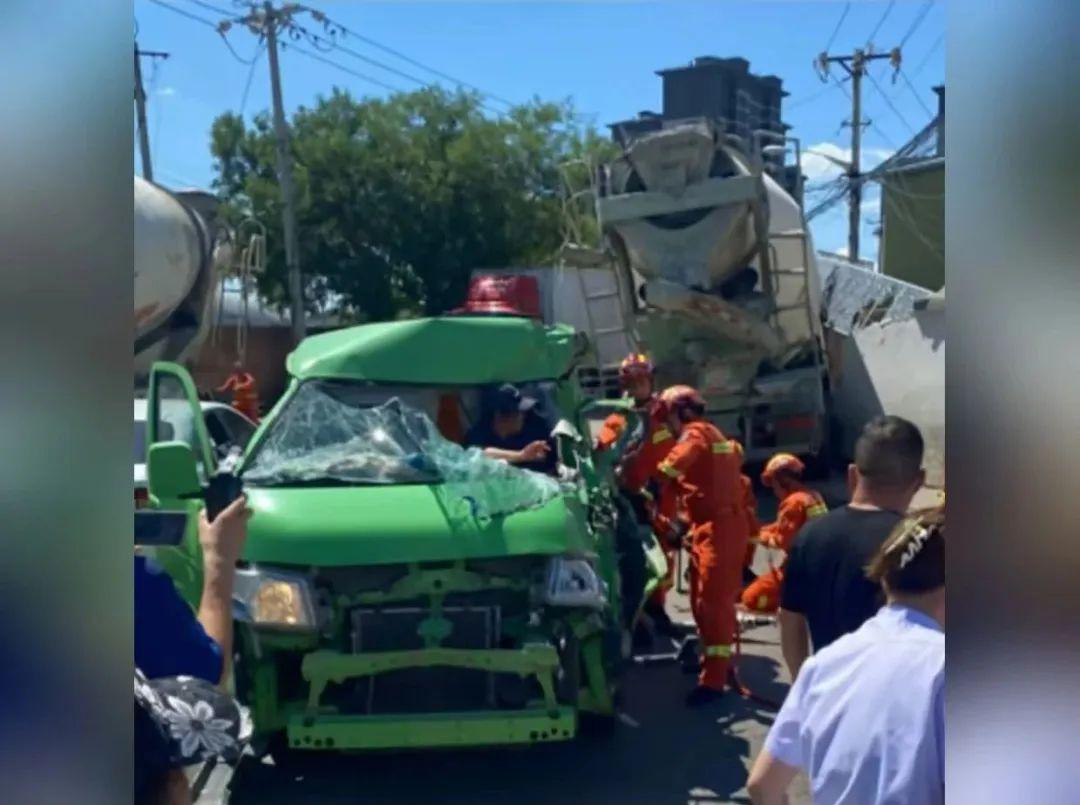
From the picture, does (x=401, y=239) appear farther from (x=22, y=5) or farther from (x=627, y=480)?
(x=22, y=5)

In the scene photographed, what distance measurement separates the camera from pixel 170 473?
4.80 m

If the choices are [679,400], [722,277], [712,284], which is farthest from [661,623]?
[722,277]

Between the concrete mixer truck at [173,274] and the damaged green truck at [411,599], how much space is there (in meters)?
5.23

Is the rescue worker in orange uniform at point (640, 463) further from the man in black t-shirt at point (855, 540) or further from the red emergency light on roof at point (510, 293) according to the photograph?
the red emergency light on roof at point (510, 293)

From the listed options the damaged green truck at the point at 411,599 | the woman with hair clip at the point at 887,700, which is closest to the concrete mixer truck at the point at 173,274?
the damaged green truck at the point at 411,599

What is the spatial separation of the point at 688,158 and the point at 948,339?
10439 mm

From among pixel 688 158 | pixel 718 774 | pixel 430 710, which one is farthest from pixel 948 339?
pixel 688 158

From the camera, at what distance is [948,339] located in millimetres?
2170

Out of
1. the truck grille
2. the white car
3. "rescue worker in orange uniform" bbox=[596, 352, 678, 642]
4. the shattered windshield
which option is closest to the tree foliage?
the white car

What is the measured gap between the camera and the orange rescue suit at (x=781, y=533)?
6285mm

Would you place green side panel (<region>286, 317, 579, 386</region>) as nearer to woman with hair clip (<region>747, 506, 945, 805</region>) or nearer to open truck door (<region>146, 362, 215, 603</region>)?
open truck door (<region>146, 362, 215, 603</region>)

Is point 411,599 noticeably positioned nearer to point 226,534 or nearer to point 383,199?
point 226,534

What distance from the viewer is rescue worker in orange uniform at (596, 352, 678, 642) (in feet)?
22.3

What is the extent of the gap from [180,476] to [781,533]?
2.90 metres
